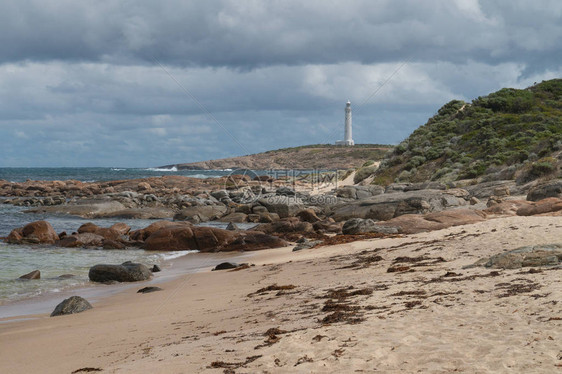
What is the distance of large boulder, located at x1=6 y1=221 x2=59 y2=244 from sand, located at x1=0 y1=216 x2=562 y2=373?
10701mm

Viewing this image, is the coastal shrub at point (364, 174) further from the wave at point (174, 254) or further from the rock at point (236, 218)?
the wave at point (174, 254)

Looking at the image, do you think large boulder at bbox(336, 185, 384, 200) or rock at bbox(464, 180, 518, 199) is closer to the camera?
rock at bbox(464, 180, 518, 199)

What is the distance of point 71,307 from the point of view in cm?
1029

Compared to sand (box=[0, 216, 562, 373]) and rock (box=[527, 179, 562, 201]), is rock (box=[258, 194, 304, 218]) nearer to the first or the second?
rock (box=[527, 179, 562, 201])

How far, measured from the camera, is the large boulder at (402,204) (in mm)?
23562

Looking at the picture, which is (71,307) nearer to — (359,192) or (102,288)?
(102,288)

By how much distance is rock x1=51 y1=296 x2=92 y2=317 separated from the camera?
10.2 meters

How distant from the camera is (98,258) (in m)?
18.3

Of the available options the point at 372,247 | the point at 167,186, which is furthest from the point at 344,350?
the point at 167,186

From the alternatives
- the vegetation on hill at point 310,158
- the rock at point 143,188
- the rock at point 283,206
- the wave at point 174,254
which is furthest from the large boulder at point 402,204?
the vegetation on hill at point 310,158

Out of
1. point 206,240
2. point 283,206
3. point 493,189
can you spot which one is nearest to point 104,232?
point 206,240

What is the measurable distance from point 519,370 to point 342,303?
3570mm

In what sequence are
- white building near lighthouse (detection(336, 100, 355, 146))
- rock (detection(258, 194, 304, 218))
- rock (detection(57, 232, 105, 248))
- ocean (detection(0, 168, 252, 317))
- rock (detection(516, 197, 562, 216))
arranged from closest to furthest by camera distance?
ocean (detection(0, 168, 252, 317)), rock (detection(516, 197, 562, 216)), rock (detection(57, 232, 105, 248)), rock (detection(258, 194, 304, 218)), white building near lighthouse (detection(336, 100, 355, 146))

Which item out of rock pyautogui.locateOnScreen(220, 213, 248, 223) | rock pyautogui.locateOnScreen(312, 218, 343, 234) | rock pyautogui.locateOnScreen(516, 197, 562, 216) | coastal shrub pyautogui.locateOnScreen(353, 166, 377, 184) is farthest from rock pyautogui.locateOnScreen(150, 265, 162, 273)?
coastal shrub pyautogui.locateOnScreen(353, 166, 377, 184)
